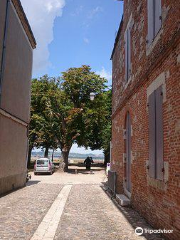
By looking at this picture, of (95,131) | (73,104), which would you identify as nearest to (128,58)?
(73,104)

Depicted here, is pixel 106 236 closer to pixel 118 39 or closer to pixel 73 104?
pixel 118 39

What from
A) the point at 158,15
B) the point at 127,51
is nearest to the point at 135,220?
the point at 158,15

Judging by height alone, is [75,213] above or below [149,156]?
→ below

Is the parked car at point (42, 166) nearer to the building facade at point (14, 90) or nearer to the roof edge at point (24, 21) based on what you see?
the building facade at point (14, 90)

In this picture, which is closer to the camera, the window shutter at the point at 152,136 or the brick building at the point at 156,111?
the brick building at the point at 156,111

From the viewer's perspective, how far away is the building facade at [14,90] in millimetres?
11961

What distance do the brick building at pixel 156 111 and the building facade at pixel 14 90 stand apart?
5.47m

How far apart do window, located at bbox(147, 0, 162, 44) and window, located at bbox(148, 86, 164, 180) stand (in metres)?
1.75

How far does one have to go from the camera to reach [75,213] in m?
8.48

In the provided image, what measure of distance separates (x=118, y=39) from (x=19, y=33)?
5.25 metres

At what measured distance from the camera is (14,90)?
45.2ft

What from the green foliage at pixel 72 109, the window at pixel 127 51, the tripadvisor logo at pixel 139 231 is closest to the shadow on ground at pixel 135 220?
the tripadvisor logo at pixel 139 231

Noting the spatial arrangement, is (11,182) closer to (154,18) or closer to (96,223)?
(96,223)

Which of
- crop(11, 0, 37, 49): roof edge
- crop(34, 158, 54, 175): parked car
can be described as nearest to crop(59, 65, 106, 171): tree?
crop(34, 158, 54, 175): parked car
